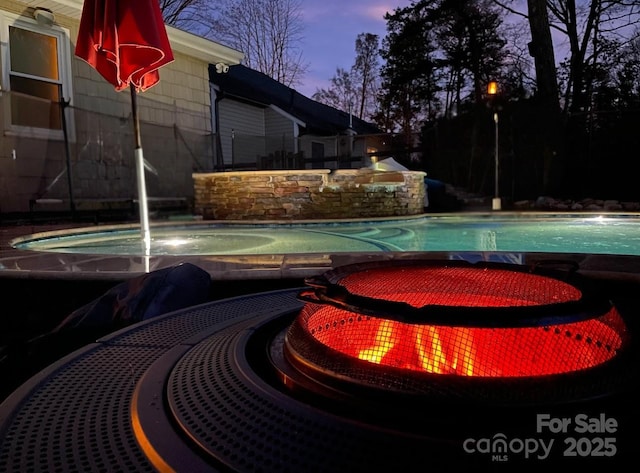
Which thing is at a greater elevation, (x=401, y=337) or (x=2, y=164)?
(x=2, y=164)

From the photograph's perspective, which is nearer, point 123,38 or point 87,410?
point 87,410

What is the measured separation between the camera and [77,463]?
847 millimetres

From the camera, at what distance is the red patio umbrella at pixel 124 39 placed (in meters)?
4.15

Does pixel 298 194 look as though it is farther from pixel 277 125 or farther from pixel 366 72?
pixel 366 72

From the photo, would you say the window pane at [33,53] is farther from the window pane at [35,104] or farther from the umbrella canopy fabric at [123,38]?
the umbrella canopy fabric at [123,38]

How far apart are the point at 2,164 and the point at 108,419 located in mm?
9149

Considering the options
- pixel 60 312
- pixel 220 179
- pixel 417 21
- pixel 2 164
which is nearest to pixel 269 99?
pixel 417 21

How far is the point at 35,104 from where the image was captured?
8.55 metres

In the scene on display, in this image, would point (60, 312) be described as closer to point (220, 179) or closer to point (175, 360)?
point (175, 360)

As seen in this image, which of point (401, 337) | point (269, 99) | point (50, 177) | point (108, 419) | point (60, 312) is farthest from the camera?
point (269, 99)

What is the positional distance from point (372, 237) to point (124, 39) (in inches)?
159

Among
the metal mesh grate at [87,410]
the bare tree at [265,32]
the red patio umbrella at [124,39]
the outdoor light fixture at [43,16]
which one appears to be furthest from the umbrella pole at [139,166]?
the bare tree at [265,32]

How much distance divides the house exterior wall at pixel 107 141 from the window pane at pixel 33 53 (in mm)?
310

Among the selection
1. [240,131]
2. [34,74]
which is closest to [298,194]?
[34,74]
